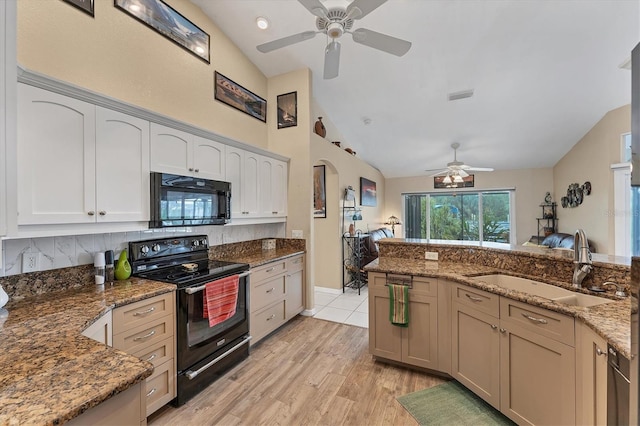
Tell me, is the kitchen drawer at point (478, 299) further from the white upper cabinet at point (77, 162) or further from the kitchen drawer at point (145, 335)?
the white upper cabinet at point (77, 162)

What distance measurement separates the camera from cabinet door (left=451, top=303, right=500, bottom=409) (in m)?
1.85

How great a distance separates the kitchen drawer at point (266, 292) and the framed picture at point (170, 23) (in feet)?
8.59

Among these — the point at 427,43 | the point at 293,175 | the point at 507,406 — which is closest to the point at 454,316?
the point at 507,406

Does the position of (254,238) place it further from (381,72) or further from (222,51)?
(381,72)

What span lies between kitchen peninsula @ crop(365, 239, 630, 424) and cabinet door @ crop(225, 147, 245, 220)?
1.60 metres

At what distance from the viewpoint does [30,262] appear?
5.77 ft

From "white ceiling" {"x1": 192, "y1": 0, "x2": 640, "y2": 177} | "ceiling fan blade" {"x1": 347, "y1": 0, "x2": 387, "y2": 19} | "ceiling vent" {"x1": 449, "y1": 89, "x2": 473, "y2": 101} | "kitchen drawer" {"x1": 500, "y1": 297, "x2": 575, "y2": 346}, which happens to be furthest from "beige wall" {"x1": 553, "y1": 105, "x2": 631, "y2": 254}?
"ceiling fan blade" {"x1": 347, "y1": 0, "x2": 387, "y2": 19}

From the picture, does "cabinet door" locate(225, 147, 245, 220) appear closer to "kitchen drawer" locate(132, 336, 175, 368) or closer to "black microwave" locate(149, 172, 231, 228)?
"black microwave" locate(149, 172, 231, 228)

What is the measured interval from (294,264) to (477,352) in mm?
2174

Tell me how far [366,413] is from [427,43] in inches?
→ 147

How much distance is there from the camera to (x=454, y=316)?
217 centimetres

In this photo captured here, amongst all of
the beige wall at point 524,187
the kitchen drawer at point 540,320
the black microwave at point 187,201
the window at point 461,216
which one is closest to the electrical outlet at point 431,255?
the kitchen drawer at point 540,320

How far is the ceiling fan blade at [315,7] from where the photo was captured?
5.95 feet

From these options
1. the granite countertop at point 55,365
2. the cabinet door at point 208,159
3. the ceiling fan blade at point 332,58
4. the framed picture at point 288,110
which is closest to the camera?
the granite countertop at point 55,365
